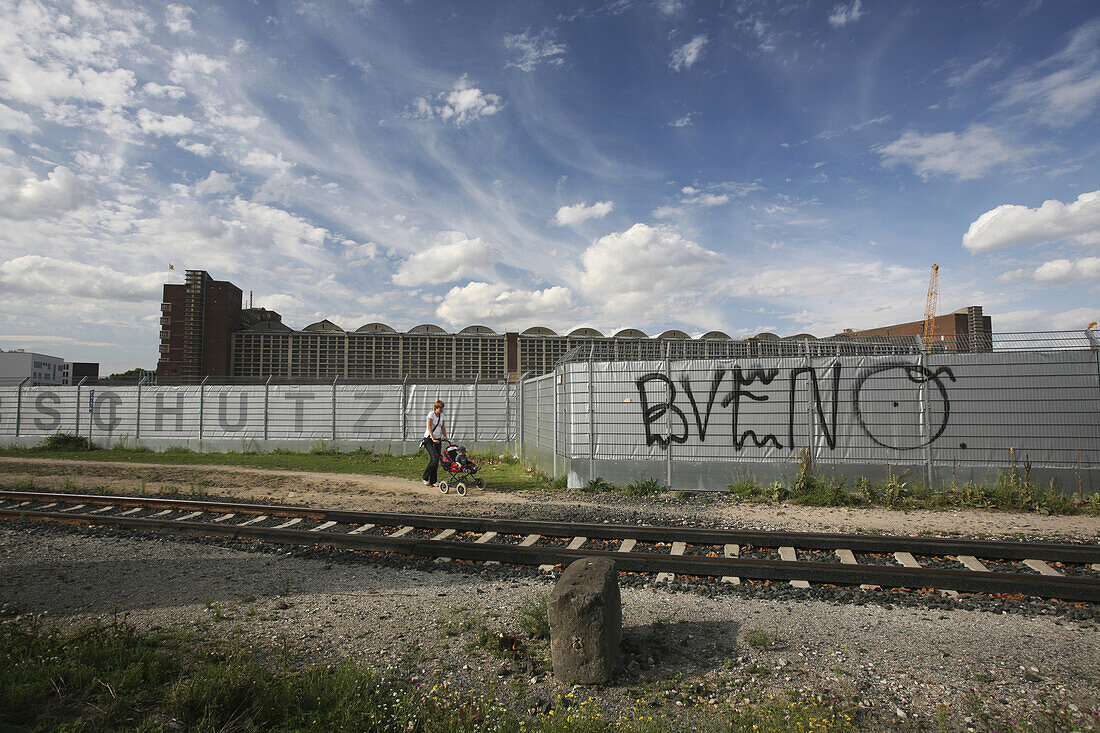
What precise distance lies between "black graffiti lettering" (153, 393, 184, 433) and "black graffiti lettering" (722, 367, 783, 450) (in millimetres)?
20440

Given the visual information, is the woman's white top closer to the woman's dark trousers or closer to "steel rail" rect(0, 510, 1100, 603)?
the woman's dark trousers

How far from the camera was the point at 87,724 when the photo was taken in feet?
10.2

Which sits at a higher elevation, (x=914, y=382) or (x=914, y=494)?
(x=914, y=382)

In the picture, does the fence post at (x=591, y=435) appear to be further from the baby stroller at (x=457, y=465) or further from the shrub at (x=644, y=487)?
the baby stroller at (x=457, y=465)

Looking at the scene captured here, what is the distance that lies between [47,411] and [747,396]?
2709cm

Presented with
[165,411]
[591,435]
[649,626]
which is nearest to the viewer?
[649,626]

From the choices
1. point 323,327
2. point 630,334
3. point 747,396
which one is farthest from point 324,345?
point 747,396

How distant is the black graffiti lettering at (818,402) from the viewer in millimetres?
11008

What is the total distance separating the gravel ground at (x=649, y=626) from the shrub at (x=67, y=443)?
62.5ft

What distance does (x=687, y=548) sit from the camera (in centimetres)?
716

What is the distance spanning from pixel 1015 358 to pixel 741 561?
26.7 ft

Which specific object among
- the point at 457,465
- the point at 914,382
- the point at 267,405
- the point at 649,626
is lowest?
the point at 649,626

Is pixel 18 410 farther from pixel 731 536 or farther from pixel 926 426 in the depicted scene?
pixel 926 426

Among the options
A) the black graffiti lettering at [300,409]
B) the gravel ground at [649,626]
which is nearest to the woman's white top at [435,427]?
the gravel ground at [649,626]
